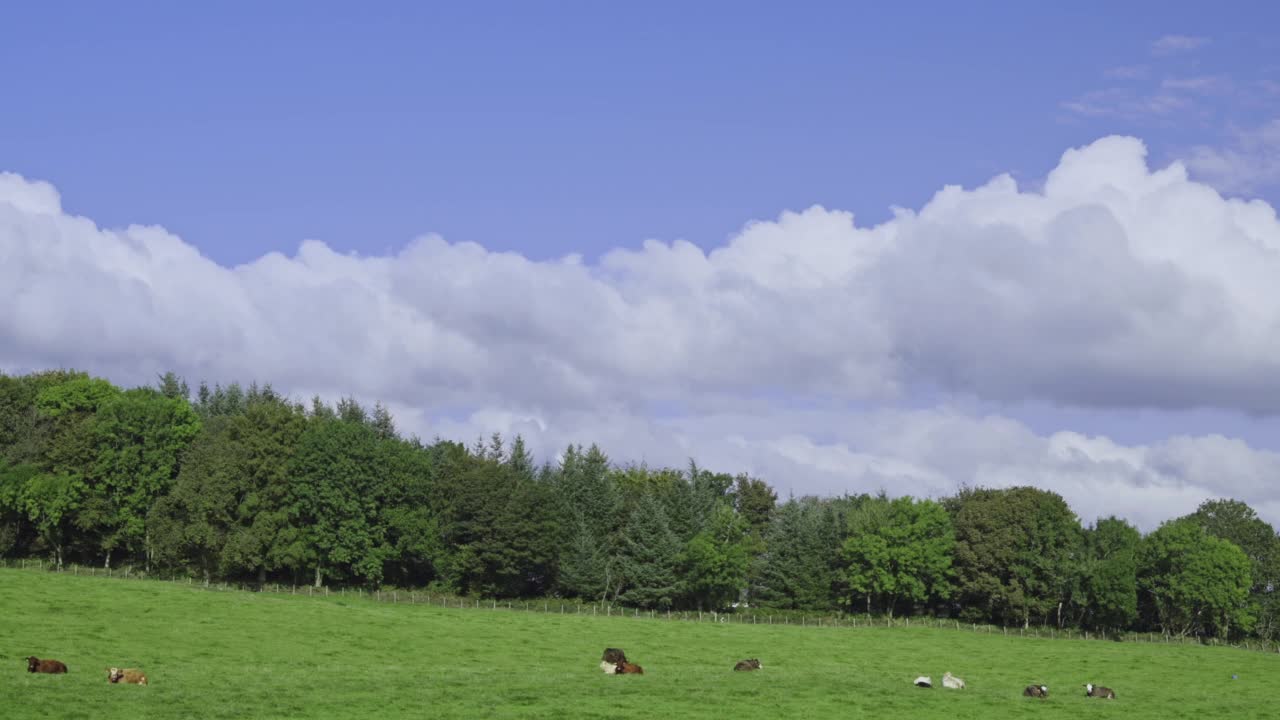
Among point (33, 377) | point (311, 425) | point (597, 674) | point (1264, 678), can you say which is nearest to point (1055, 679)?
point (1264, 678)

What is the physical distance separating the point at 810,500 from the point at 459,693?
11673 centimetres

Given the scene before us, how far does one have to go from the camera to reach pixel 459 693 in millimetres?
41281

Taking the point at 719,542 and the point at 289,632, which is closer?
the point at 289,632

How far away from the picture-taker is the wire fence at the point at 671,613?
104m

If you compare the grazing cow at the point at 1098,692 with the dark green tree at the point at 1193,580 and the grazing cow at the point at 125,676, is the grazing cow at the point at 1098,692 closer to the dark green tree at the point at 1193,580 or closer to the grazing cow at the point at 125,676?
the grazing cow at the point at 125,676

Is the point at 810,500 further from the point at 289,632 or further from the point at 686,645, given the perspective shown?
the point at 289,632

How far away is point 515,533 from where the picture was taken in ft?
371

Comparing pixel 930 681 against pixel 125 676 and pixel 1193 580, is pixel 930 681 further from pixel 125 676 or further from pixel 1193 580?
pixel 1193 580

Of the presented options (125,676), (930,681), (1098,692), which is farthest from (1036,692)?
(125,676)

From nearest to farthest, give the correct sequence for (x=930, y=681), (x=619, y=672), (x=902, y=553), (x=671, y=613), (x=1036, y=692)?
(x=1036, y=692) < (x=619, y=672) < (x=930, y=681) < (x=671, y=613) < (x=902, y=553)

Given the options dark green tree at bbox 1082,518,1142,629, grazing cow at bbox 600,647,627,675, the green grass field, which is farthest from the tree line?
grazing cow at bbox 600,647,627,675

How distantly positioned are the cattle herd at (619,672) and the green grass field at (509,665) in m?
0.78

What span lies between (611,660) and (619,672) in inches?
138

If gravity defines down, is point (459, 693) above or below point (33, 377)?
below
